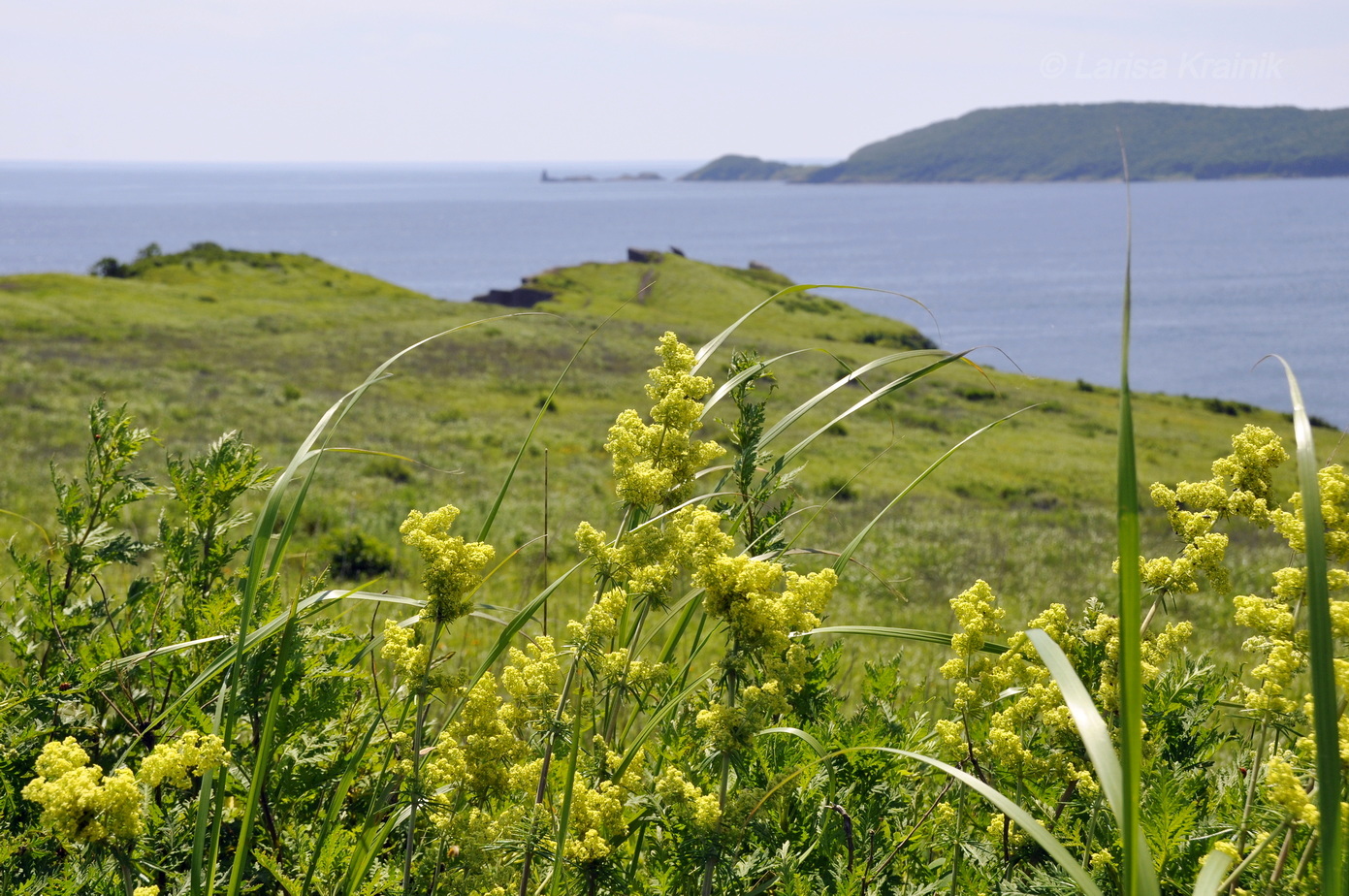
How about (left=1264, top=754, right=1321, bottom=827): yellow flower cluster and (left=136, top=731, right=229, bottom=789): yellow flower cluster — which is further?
(left=136, top=731, right=229, bottom=789): yellow flower cluster

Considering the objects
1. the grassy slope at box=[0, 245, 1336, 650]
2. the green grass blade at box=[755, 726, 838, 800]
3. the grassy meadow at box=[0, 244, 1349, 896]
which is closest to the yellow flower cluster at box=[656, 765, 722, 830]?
the grassy meadow at box=[0, 244, 1349, 896]

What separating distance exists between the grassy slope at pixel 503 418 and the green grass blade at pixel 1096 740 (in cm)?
102

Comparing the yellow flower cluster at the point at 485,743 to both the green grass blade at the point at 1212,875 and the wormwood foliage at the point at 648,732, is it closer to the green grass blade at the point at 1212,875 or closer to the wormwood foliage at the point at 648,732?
the wormwood foliage at the point at 648,732

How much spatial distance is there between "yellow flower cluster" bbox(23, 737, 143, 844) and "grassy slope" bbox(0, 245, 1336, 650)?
1.33m

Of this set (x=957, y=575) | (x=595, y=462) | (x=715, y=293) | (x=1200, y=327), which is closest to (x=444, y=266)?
(x=715, y=293)

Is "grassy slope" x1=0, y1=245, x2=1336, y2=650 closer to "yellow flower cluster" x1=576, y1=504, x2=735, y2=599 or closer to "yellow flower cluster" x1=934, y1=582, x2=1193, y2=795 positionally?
"yellow flower cluster" x1=934, y1=582, x2=1193, y2=795

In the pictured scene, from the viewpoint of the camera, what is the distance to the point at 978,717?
2.09 m

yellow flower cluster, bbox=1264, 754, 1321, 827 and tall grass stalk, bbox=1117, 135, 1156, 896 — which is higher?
tall grass stalk, bbox=1117, 135, 1156, 896

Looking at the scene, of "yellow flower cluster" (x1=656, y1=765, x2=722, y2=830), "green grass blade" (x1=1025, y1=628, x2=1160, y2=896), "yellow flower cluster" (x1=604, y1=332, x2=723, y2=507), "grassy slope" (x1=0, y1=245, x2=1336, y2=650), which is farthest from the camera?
"grassy slope" (x1=0, y1=245, x2=1336, y2=650)

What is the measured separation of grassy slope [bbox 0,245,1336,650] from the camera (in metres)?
20.7

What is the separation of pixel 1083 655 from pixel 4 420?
97.1ft

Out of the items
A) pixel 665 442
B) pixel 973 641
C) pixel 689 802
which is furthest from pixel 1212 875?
pixel 665 442

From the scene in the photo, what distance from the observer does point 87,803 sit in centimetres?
139

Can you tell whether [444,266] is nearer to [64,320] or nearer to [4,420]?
[64,320]
